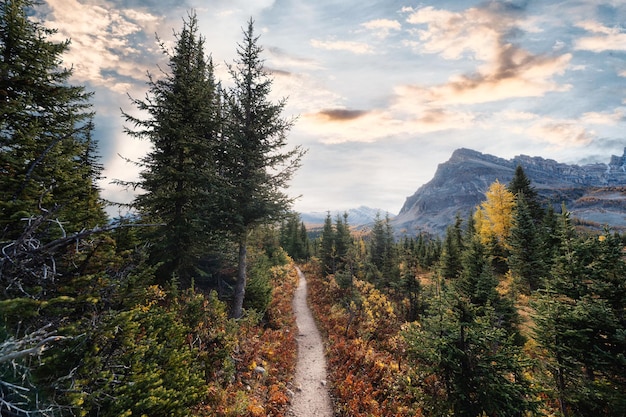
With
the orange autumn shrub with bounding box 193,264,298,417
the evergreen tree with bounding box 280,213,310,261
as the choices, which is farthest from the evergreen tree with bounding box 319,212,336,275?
the orange autumn shrub with bounding box 193,264,298,417

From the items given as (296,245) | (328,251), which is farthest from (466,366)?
(296,245)

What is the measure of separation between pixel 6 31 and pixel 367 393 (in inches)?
660

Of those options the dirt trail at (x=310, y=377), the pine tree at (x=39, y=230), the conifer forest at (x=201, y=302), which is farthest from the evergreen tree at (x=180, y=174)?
the dirt trail at (x=310, y=377)

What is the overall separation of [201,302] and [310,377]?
21.8ft

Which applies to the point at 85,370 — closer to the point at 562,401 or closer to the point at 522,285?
the point at 562,401

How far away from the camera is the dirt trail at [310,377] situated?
10.1 metres

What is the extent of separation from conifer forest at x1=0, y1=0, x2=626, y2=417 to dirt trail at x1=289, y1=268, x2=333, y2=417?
17.4 inches

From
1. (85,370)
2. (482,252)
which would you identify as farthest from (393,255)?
(85,370)

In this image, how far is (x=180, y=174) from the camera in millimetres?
12555

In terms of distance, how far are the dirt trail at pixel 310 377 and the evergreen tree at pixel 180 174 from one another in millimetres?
7245

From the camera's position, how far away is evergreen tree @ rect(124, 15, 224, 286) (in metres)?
12.5

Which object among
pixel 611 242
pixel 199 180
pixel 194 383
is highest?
pixel 199 180

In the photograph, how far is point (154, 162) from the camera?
1298 centimetres

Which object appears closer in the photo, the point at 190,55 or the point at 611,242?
the point at 611,242
